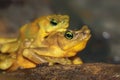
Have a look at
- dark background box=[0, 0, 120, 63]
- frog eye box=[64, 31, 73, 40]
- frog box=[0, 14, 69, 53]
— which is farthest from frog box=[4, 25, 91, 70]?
dark background box=[0, 0, 120, 63]

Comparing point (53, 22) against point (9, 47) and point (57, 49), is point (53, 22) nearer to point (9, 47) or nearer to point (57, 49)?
point (57, 49)

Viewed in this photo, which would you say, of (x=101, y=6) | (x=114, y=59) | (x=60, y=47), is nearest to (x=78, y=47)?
(x=60, y=47)

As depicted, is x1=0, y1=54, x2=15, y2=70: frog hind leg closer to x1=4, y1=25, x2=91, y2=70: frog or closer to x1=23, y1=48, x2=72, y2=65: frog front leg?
x1=4, y1=25, x2=91, y2=70: frog

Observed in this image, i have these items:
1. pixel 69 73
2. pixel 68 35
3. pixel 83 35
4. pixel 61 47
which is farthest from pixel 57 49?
pixel 69 73

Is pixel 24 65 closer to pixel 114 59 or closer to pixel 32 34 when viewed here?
pixel 32 34

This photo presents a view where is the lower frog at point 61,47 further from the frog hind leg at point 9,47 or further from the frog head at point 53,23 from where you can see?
the frog hind leg at point 9,47

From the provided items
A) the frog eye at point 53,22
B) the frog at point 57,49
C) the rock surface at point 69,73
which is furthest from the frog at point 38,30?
the rock surface at point 69,73
